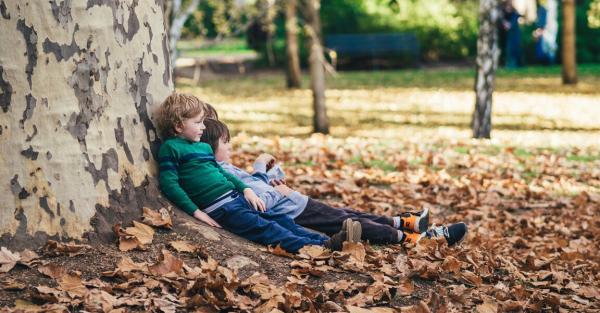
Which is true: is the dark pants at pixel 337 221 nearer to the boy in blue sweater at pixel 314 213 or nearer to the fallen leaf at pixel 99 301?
the boy in blue sweater at pixel 314 213

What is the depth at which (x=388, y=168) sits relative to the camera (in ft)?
31.2

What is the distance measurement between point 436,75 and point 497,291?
22.3m

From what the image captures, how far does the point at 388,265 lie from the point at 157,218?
129 centimetres

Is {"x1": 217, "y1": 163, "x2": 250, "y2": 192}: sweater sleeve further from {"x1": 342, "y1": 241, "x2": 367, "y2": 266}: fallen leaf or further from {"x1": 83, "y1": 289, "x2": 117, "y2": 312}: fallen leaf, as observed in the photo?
{"x1": 83, "y1": 289, "x2": 117, "y2": 312}: fallen leaf

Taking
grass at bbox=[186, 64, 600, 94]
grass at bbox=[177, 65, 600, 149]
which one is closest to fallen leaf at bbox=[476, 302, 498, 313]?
grass at bbox=[177, 65, 600, 149]

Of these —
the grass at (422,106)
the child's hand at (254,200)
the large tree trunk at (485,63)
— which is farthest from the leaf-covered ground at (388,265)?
the large tree trunk at (485,63)

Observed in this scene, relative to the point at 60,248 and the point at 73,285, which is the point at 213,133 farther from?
the point at 73,285

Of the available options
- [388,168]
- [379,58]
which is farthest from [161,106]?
[379,58]

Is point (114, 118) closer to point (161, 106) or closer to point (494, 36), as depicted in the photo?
point (161, 106)

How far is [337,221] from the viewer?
18.1 ft

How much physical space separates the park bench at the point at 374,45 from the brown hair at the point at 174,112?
24.2 m

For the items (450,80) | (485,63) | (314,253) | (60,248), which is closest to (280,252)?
(314,253)

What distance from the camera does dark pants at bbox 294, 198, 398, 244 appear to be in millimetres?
5379

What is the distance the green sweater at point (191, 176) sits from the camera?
15.9 ft
